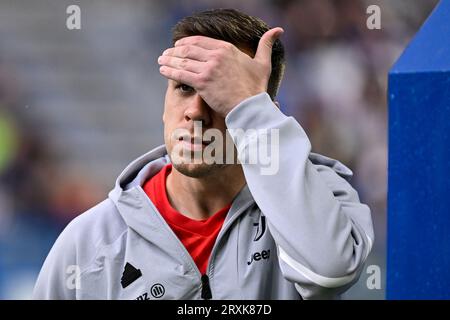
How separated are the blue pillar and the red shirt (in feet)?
1.64

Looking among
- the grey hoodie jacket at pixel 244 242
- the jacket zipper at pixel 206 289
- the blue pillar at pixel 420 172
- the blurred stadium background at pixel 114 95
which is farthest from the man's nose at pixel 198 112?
the blurred stadium background at pixel 114 95

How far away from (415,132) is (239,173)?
1.94ft

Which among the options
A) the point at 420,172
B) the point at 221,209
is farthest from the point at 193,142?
the point at 420,172

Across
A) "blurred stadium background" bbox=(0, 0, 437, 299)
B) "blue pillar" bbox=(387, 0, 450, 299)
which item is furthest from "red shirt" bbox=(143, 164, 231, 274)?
"blurred stadium background" bbox=(0, 0, 437, 299)

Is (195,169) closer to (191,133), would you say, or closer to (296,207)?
(191,133)

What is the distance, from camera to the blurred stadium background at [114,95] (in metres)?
3.33

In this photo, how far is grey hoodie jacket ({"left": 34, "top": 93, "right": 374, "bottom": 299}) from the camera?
118 centimetres

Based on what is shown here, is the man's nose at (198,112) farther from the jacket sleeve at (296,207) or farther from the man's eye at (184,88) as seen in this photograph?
the jacket sleeve at (296,207)

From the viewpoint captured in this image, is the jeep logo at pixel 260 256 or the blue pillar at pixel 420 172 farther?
the jeep logo at pixel 260 256

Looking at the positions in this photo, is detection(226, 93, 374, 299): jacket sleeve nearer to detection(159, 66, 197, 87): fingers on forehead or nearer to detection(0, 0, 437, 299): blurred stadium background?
detection(159, 66, 197, 87): fingers on forehead

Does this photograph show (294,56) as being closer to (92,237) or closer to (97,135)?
(97,135)

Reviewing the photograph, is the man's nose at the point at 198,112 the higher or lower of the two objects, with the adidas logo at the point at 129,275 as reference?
higher

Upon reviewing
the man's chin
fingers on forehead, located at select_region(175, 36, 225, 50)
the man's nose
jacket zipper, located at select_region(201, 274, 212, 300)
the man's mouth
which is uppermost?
fingers on forehead, located at select_region(175, 36, 225, 50)

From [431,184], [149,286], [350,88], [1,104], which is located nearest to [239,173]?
[149,286]
